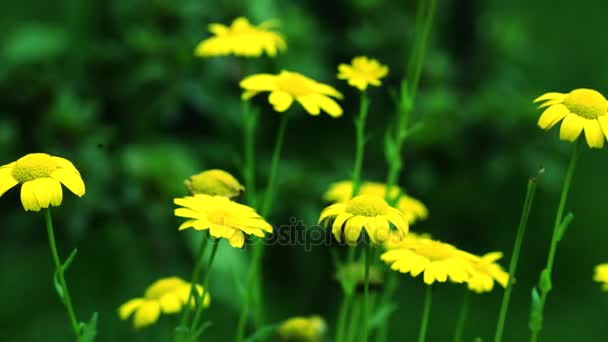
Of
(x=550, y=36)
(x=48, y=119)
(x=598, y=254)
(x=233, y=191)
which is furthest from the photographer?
(x=550, y=36)

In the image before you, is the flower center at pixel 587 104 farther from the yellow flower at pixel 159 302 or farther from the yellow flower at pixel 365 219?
the yellow flower at pixel 159 302

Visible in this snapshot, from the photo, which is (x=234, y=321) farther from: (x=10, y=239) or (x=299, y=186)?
(x=10, y=239)

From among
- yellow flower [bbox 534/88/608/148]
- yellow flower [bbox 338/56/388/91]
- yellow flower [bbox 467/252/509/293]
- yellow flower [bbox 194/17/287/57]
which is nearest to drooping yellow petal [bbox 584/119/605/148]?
yellow flower [bbox 534/88/608/148]

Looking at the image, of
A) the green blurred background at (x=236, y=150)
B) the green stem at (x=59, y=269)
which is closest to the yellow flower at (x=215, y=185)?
the green stem at (x=59, y=269)

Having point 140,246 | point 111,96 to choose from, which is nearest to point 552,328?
point 140,246

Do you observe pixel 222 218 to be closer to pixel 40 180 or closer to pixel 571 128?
pixel 40 180

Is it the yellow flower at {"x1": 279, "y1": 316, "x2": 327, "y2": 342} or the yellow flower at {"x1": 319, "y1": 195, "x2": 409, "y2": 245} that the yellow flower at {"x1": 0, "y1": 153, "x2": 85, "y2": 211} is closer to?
the yellow flower at {"x1": 319, "y1": 195, "x2": 409, "y2": 245}
